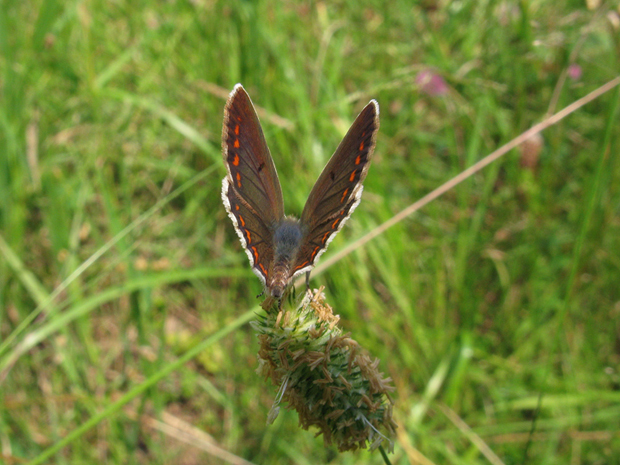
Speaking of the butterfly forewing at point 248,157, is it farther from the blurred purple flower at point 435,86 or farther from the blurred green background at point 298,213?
the blurred purple flower at point 435,86

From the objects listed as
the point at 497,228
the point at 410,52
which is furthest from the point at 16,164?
the point at 497,228

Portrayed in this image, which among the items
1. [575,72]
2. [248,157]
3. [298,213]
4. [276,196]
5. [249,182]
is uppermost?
[248,157]

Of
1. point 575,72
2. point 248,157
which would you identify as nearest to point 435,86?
point 575,72

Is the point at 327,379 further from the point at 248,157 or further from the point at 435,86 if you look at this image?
the point at 435,86

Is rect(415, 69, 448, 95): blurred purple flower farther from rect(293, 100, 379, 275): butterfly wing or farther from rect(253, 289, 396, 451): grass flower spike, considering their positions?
rect(253, 289, 396, 451): grass flower spike

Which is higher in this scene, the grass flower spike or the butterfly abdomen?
the butterfly abdomen

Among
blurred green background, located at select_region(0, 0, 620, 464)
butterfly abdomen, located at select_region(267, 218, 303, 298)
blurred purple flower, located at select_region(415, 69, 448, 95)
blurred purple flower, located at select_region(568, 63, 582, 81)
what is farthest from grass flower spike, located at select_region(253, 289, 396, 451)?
blurred purple flower, located at select_region(568, 63, 582, 81)
